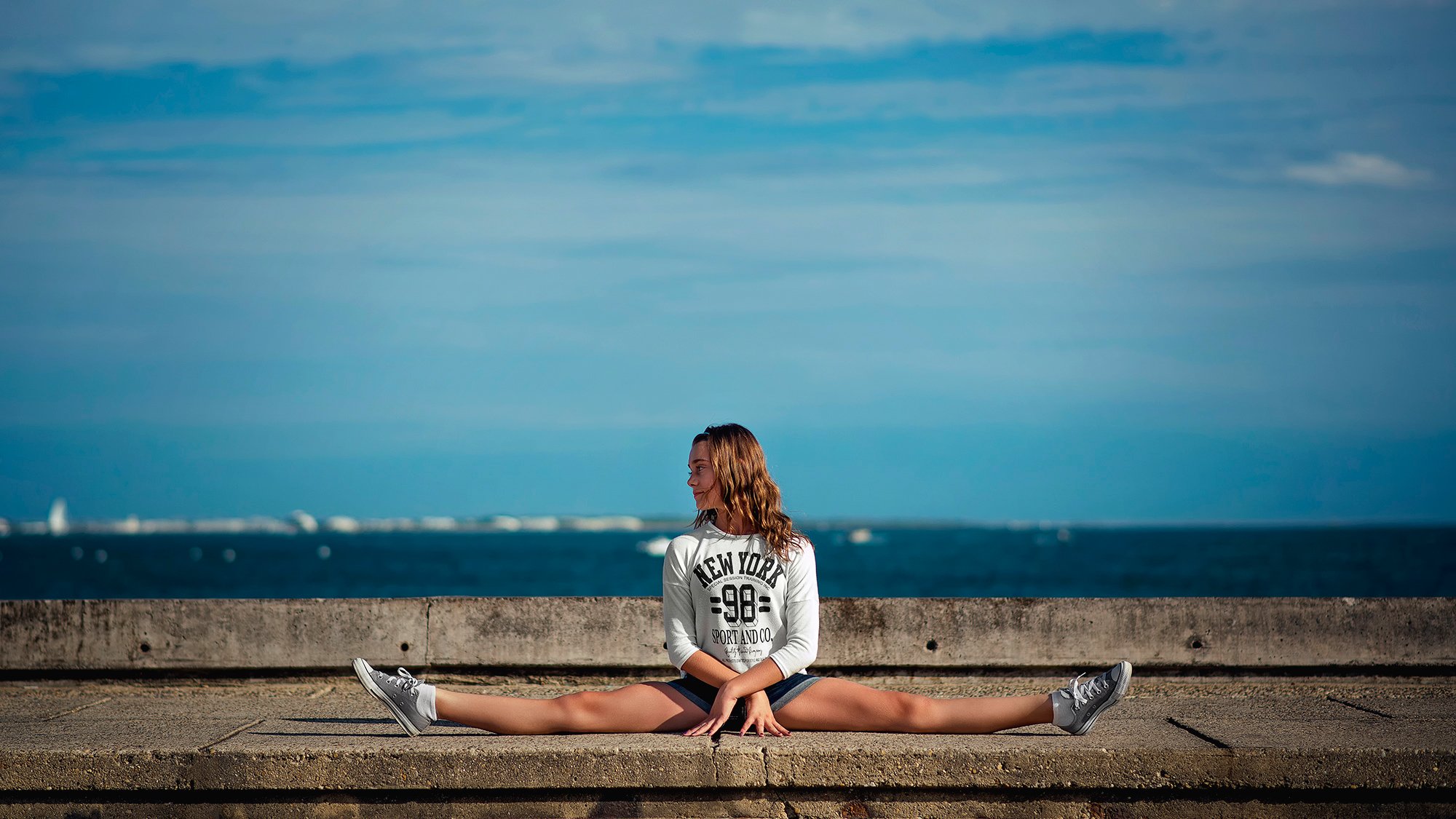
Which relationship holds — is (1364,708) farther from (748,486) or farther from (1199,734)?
(748,486)

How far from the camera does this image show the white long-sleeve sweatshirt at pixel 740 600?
15.8ft

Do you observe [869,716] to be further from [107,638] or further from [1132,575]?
[1132,575]

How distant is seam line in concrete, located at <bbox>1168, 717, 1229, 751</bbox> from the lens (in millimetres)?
4777

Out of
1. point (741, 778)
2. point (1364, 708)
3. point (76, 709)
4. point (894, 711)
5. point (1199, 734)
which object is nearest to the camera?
point (741, 778)

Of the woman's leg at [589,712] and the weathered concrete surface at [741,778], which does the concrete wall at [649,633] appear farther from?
the weathered concrete surface at [741,778]

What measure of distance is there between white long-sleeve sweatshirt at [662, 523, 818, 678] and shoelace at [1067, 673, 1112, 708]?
1096 mm

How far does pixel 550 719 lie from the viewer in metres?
4.95

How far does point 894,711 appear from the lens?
194 inches

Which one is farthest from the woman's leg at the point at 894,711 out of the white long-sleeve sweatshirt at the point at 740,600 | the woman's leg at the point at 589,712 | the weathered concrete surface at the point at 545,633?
the weathered concrete surface at the point at 545,633

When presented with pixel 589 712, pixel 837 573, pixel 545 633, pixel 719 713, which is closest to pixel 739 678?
pixel 719 713

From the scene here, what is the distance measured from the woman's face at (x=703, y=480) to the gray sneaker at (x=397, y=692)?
142 centimetres

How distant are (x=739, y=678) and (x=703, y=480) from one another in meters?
0.82

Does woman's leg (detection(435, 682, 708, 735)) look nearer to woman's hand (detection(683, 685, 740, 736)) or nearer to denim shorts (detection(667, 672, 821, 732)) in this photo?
denim shorts (detection(667, 672, 821, 732))

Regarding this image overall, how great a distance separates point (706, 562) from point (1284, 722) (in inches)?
115
